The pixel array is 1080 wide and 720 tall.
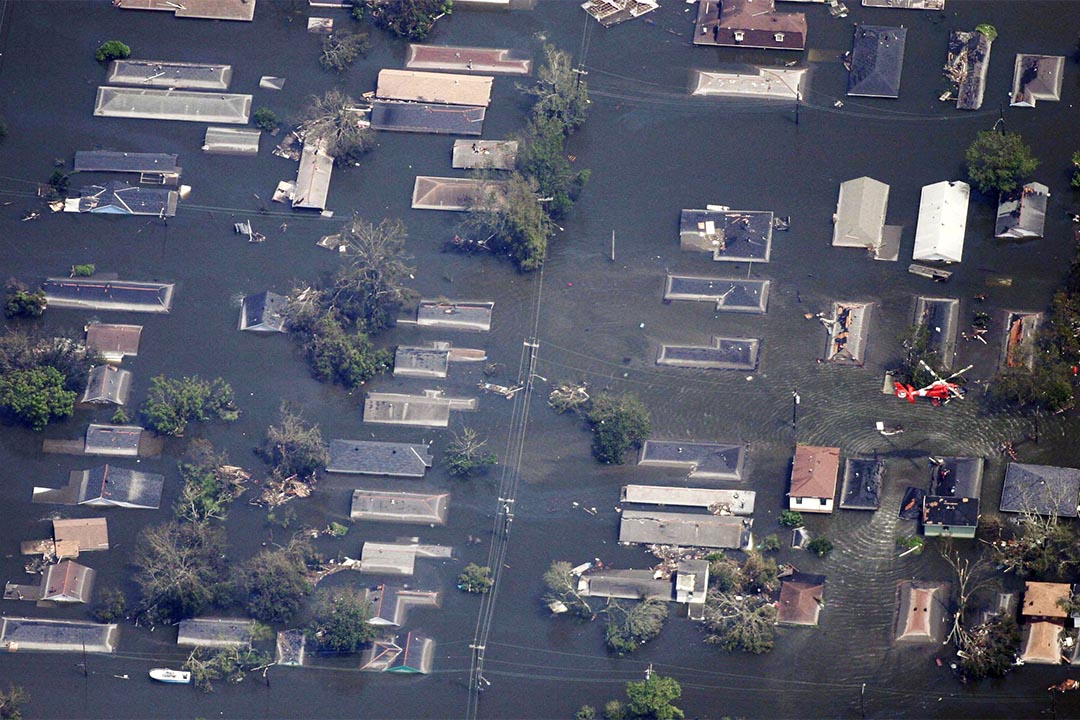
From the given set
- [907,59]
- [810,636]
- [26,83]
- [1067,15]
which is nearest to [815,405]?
[810,636]

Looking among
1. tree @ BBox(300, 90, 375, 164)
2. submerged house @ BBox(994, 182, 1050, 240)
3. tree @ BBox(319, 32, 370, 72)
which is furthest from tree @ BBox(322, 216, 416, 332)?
submerged house @ BBox(994, 182, 1050, 240)

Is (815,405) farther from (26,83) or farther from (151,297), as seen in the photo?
(26,83)

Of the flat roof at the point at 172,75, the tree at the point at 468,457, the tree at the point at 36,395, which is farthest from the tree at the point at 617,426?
the flat roof at the point at 172,75

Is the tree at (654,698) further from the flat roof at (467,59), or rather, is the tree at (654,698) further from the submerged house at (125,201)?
the submerged house at (125,201)

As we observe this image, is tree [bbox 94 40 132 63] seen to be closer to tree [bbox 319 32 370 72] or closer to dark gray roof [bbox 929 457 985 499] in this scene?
tree [bbox 319 32 370 72]

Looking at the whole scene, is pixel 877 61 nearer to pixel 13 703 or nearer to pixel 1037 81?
pixel 1037 81

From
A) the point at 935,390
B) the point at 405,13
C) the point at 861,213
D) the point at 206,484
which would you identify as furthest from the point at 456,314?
the point at 935,390
